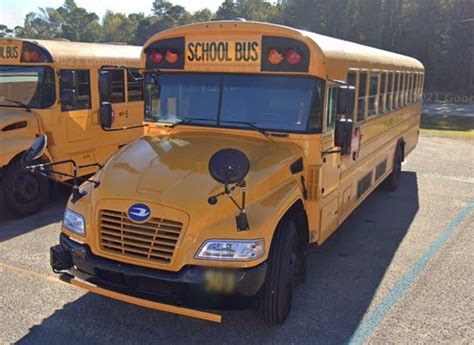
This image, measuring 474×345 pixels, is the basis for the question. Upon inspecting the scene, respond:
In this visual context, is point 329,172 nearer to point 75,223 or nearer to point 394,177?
point 75,223

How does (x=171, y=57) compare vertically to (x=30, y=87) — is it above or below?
above

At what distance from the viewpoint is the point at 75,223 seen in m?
3.63

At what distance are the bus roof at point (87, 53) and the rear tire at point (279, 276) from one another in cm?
456

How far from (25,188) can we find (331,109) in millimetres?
4306

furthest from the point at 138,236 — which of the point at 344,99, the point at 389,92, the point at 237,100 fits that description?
the point at 389,92

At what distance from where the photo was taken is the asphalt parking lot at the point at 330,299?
3744 millimetres

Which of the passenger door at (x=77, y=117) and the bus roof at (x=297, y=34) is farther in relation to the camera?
the passenger door at (x=77, y=117)

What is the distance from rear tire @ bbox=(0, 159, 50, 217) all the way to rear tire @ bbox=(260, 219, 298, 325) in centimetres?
400

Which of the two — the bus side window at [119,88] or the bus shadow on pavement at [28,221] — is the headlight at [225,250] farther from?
the bus side window at [119,88]

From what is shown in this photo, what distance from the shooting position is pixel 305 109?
407 cm

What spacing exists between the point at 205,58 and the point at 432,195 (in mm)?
5451

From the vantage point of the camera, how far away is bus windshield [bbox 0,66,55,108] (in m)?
6.69

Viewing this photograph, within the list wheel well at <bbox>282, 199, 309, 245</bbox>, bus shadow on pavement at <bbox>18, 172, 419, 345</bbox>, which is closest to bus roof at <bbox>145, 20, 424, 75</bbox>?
wheel well at <bbox>282, 199, 309, 245</bbox>

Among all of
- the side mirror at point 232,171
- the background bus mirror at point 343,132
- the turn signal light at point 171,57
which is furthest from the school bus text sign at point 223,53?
the side mirror at point 232,171
